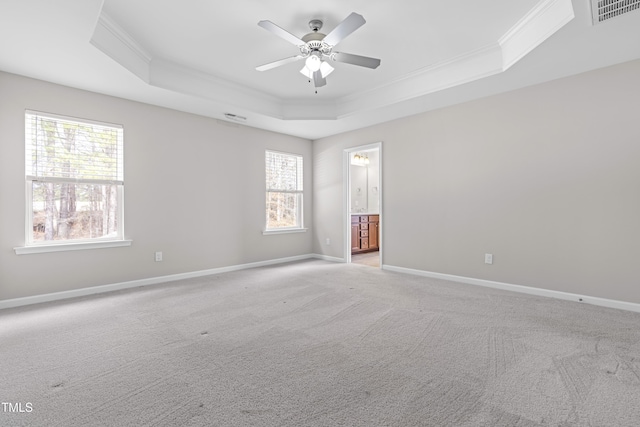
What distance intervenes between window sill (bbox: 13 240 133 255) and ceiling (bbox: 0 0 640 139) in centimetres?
182

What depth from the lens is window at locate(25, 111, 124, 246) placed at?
3.27 m

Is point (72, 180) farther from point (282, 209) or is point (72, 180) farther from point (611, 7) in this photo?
point (611, 7)

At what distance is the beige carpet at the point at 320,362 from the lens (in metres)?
1.51

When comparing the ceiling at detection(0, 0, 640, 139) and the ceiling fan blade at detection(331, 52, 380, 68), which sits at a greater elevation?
the ceiling at detection(0, 0, 640, 139)

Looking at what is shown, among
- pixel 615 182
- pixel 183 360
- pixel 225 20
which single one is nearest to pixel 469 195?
pixel 615 182

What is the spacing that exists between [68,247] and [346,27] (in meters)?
3.73

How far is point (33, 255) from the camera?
3.23 m

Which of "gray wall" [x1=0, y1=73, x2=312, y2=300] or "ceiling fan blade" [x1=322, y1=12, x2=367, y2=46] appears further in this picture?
"gray wall" [x1=0, y1=73, x2=312, y2=300]

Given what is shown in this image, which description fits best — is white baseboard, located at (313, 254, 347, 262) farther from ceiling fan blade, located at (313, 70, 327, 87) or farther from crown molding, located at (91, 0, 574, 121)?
ceiling fan blade, located at (313, 70, 327, 87)

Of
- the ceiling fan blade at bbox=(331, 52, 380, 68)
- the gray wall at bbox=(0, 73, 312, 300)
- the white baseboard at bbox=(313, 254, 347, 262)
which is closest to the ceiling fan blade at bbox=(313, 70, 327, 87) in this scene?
the ceiling fan blade at bbox=(331, 52, 380, 68)

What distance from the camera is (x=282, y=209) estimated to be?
19.0ft

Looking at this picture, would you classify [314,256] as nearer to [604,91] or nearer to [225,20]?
[225,20]

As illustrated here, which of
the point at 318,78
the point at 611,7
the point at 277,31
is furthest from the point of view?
the point at 318,78

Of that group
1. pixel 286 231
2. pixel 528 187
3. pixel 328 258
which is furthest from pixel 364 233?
pixel 528 187
